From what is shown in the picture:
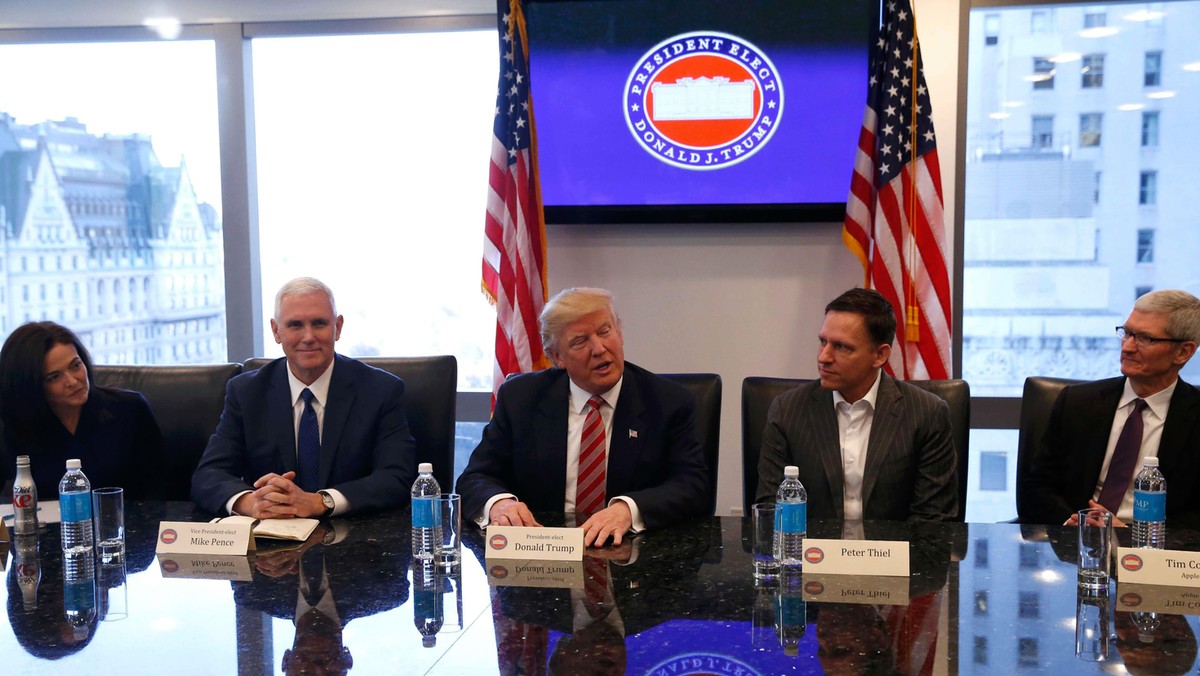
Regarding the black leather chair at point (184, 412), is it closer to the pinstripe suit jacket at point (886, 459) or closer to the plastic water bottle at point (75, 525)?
the plastic water bottle at point (75, 525)

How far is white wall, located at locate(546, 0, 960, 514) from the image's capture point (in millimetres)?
4371

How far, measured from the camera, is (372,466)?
9.32ft

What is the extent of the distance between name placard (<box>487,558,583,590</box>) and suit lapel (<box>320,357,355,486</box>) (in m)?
0.86

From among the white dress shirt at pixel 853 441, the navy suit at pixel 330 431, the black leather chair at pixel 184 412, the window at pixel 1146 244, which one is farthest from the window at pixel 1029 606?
the window at pixel 1146 244

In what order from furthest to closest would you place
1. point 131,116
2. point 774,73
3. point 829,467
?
point 131,116 → point 774,73 → point 829,467

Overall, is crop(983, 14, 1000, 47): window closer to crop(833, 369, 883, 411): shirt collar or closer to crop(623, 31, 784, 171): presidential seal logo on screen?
crop(623, 31, 784, 171): presidential seal logo on screen

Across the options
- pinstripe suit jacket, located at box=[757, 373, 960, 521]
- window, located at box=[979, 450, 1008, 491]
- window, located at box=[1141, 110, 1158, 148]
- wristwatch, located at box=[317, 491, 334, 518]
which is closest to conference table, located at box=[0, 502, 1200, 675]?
wristwatch, located at box=[317, 491, 334, 518]

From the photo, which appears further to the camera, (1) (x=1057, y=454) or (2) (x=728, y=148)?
(2) (x=728, y=148)

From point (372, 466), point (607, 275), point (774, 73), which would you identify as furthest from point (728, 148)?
point (372, 466)

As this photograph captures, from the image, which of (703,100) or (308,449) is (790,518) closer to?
(308,449)

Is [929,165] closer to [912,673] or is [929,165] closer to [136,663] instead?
[912,673]

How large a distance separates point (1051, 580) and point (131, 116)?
15.2 feet

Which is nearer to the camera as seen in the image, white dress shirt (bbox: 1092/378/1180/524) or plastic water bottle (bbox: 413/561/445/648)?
plastic water bottle (bbox: 413/561/445/648)

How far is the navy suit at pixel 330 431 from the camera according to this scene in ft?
9.21
